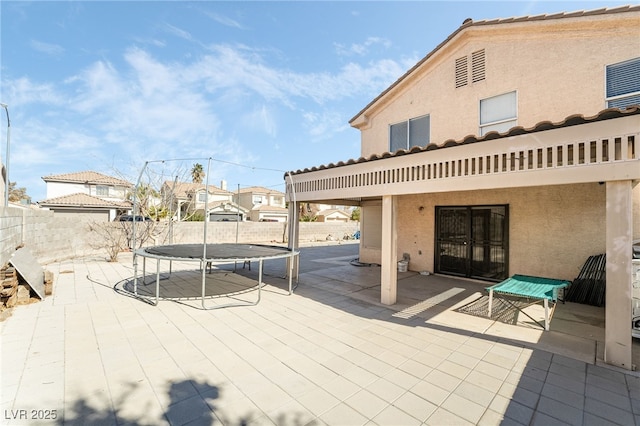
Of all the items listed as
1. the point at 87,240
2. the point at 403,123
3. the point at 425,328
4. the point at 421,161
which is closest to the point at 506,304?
the point at 425,328

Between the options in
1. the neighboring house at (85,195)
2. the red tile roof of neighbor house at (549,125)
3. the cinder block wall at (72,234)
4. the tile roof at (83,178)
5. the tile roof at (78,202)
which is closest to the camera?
the red tile roof of neighbor house at (549,125)

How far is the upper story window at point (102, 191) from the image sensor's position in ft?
100

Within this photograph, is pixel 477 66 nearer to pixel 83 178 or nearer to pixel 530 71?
pixel 530 71

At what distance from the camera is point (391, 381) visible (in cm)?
312

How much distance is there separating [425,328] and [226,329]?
3359mm

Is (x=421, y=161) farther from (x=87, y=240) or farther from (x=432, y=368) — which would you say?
(x=87, y=240)

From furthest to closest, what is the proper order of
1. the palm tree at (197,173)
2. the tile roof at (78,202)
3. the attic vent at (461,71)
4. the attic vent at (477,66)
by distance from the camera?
1. the palm tree at (197,173)
2. the tile roof at (78,202)
3. the attic vent at (461,71)
4. the attic vent at (477,66)

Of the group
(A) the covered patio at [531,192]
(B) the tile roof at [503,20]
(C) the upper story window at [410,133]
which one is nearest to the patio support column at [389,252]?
(A) the covered patio at [531,192]

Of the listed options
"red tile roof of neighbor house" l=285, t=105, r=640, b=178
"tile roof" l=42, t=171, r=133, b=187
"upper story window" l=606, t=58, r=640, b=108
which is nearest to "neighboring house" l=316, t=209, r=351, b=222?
"tile roof" l=42, t=171, r=133, b=187

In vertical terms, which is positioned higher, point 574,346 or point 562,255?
point 562,255

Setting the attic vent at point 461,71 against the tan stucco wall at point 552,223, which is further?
the attic vent at point 461,71

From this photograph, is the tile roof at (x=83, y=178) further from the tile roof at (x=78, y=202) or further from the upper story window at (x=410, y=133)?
the upper story window at (x=410, y=133)

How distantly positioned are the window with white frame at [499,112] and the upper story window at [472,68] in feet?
2.60

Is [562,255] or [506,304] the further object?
[562,255]
